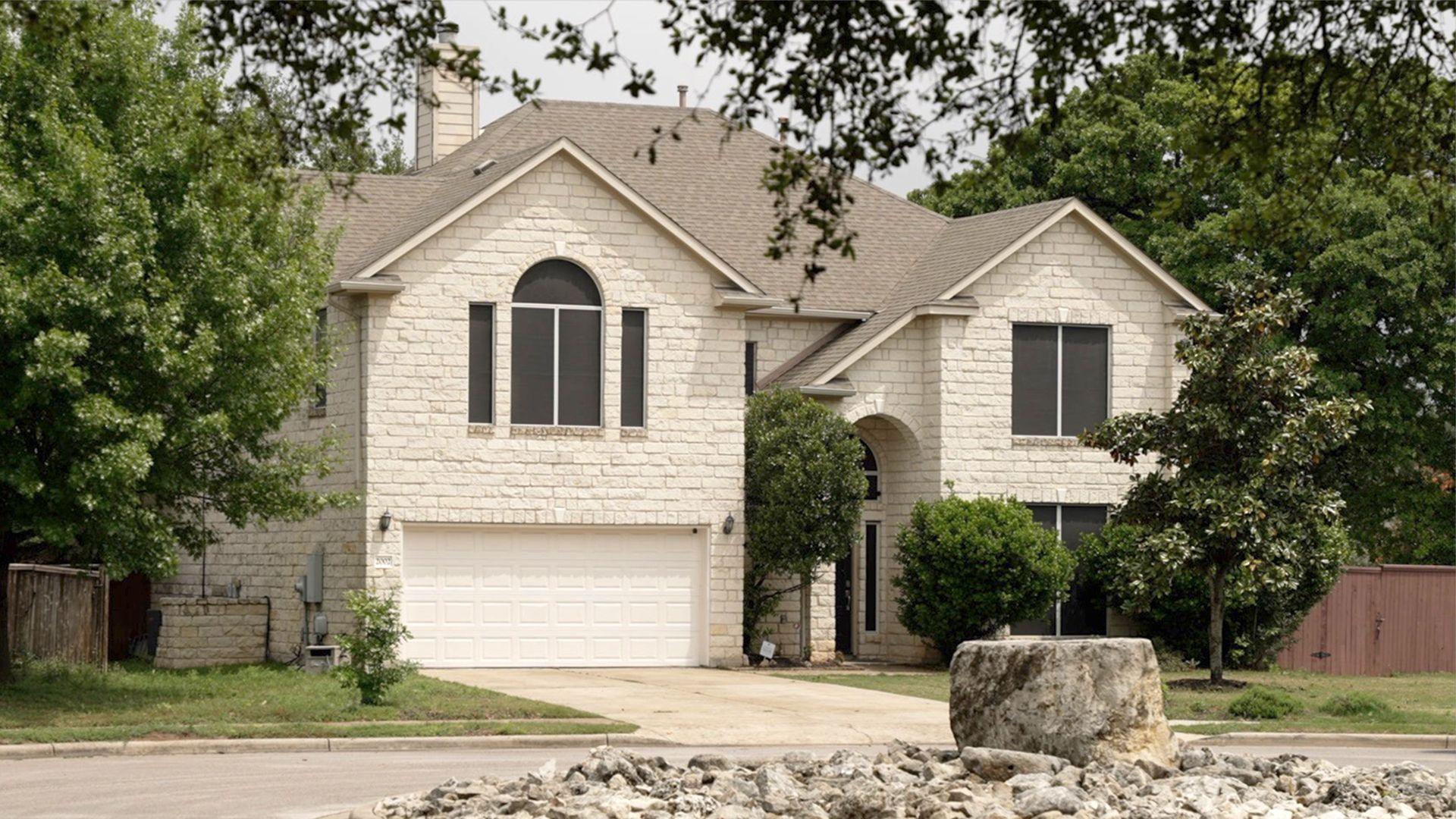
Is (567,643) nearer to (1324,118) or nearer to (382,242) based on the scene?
(382,242)

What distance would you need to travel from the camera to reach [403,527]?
29328 mm

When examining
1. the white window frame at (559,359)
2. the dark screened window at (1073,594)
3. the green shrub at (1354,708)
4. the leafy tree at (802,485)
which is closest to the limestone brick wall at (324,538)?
the white window frame at (559,359)

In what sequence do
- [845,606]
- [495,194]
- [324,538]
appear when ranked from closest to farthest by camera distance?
[495,194] → [324,538] → [845,606]

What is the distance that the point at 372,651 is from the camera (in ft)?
71.3

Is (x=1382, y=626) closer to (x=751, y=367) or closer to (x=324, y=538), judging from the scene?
(x=751, y=367)

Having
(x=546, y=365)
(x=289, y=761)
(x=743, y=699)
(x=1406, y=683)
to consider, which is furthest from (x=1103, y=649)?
(x=1406, y=683)

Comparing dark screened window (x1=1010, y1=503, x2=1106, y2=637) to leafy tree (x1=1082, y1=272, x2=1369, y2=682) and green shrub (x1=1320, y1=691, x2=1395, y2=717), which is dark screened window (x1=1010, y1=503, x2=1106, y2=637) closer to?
leafy tree (x1=1082, y1=272, x2=1369, y2=682)

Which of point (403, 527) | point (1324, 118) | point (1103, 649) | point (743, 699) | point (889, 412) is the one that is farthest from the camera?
point (889, 412)

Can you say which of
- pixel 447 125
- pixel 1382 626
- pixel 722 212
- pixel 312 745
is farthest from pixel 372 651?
pixel 1382 626

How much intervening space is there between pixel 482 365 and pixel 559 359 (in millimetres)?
1143

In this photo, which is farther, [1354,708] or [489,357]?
A: [489,357]

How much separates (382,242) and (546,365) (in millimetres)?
3077

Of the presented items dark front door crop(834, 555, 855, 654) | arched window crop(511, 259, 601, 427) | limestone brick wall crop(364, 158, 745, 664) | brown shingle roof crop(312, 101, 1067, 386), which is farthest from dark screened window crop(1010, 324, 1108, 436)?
arched window crop(511, 259, 601, 427)

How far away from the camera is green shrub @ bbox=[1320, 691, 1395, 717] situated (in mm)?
23969
